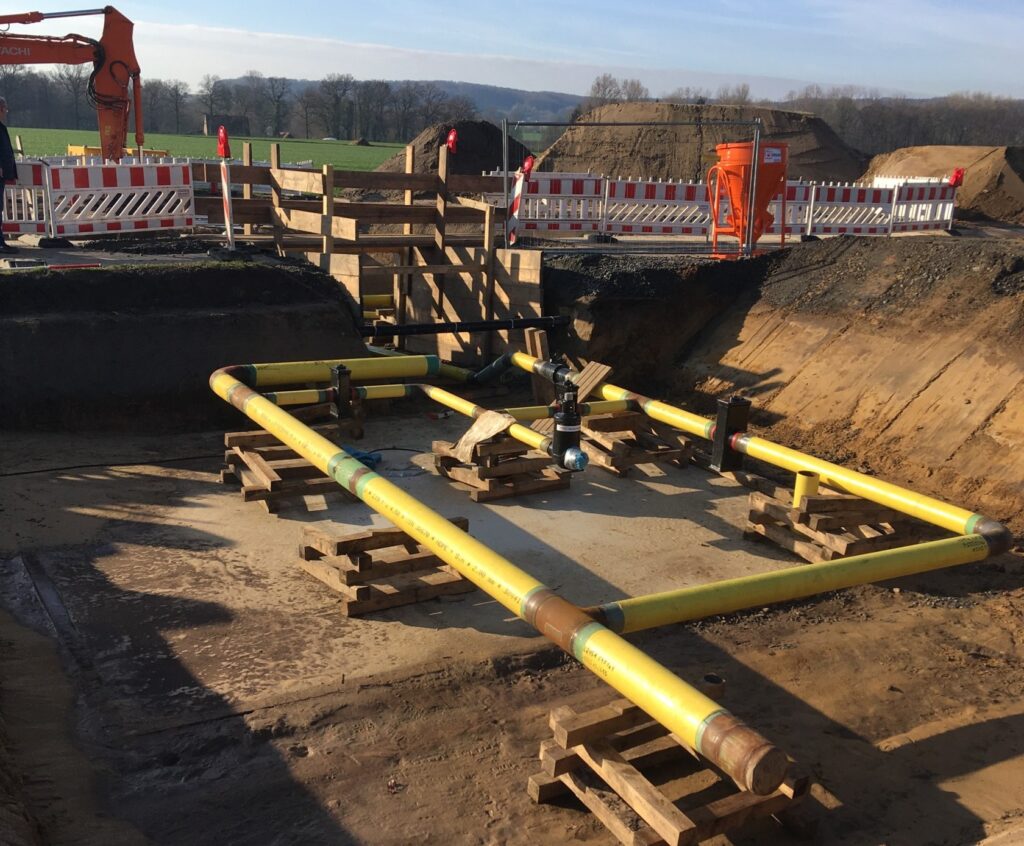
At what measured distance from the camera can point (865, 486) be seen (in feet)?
21.8

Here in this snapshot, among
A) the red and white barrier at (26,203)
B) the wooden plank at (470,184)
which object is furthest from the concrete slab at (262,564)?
the red and white barrier at (26,203)

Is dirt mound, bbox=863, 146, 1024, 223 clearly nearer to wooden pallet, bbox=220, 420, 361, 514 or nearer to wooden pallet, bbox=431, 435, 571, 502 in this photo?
wooden pallet, bbox=431, 435, 571, 502

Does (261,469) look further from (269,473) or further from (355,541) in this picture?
(355,541)

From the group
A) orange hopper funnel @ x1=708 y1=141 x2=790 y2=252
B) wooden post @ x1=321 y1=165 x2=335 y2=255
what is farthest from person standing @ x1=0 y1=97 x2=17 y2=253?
orange hopper funnel @ x1=708 y1=141 x2=790 y2=252

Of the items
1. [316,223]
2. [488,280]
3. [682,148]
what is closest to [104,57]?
[316,223]

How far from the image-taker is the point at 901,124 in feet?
228

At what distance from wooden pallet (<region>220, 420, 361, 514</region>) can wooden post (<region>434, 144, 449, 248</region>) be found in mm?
4984

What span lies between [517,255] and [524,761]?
8332 millimetres

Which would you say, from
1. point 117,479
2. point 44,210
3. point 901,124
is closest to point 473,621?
point 117,479

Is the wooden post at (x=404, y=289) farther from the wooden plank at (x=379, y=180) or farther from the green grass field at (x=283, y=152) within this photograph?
the green grass field at (x=283, y=152)

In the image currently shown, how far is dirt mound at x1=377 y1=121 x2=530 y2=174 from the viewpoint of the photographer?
101 ft

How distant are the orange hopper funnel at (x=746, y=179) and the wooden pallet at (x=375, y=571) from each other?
370 inches

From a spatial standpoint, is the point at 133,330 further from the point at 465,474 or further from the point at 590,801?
the point at 590,801

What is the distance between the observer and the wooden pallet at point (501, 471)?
305 inches
